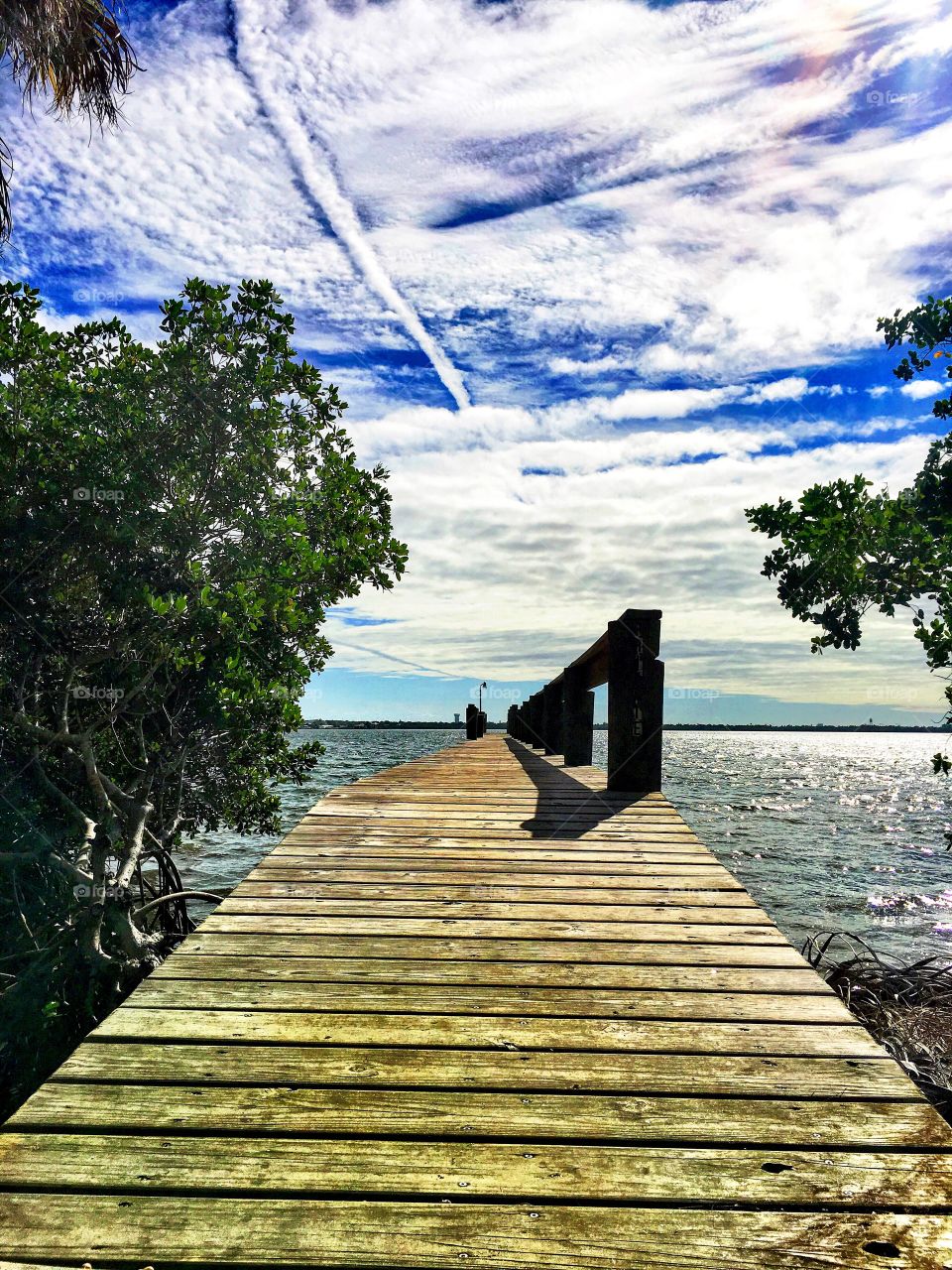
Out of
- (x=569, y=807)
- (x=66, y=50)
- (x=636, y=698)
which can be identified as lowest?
(x=569, y=807)

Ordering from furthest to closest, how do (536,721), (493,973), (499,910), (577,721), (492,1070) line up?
(536,721) < (577,721) < (499,910) < (493,973) < (492,1070)

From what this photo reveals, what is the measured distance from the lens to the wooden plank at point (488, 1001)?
2.12 metres

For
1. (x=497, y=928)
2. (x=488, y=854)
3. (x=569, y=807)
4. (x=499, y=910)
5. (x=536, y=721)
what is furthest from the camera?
(x=536, y=721)

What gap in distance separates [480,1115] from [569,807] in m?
3.64

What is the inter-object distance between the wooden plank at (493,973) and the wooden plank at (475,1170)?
77cm

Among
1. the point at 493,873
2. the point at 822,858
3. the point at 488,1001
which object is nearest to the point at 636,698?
the point at 493,873

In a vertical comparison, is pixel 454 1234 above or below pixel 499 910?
below

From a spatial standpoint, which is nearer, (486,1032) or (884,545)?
(486,1032)

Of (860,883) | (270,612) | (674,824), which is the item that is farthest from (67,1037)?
(860,883)

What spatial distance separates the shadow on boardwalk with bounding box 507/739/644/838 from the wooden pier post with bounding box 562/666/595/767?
53.8 inches

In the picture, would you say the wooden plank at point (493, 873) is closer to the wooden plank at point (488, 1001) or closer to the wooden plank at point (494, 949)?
the wooden plank at point (494, 949)

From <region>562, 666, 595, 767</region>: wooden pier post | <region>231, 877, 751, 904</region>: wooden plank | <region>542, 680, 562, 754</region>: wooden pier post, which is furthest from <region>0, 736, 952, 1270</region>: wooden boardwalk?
<region>542, 680, 562, 754</region>: wooden pier post

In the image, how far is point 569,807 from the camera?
5.21 metres

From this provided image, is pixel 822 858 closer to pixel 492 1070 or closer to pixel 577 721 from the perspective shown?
pixel 577 721
